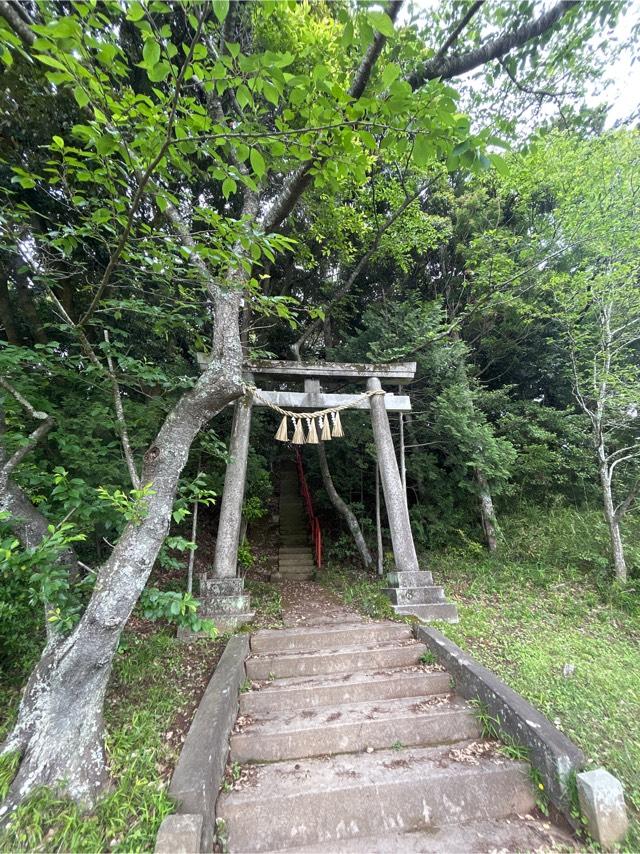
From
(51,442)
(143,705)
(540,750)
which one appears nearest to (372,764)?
(540,750)

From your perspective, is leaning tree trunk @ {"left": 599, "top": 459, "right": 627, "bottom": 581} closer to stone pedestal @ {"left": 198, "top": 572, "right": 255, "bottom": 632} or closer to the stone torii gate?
the stone torii gate

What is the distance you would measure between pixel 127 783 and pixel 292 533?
6964 mm

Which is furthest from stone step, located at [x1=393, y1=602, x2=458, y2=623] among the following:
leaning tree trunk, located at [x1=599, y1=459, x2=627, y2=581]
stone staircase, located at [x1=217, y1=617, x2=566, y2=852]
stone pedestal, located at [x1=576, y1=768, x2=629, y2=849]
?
leaning tree trunk, located at [x1=599, y1=459, x2=627, y2=581]

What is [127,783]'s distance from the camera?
2092 mm

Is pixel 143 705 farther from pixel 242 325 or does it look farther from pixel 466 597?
pixel 242 325

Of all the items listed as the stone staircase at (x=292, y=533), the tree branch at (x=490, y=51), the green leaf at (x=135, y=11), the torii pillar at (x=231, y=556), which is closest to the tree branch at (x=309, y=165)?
the tree branch at (x=490, y=51)

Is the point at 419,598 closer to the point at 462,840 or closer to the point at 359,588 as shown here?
the point at 359,588

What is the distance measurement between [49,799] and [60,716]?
1.17ft

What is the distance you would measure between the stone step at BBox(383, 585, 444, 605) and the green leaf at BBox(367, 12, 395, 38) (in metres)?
4.94

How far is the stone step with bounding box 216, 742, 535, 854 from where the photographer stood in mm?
2043

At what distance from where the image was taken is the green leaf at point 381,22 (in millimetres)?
1446

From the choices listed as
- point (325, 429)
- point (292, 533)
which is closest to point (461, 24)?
point (325, 429)

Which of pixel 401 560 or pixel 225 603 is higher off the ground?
pixel 401 560

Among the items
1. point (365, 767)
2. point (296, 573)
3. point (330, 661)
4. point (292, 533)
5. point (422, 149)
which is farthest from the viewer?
point (292, 533)
